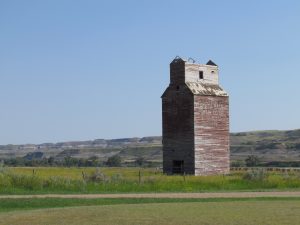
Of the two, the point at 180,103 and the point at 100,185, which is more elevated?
the point at 180,103

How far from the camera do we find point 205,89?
5806 centimetres

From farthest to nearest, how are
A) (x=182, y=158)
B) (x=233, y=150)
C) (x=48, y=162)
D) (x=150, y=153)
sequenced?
(x=150, y=153), (x=233, y=150), (x=48, y=162), (x=182, y=158)

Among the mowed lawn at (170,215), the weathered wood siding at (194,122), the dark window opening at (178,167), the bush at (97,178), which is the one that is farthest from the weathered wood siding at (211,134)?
the mowed lawn at (170,215)

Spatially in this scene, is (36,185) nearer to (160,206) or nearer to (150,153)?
(160,206)

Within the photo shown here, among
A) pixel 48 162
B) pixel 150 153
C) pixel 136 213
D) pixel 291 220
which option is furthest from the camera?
pixel 150 153

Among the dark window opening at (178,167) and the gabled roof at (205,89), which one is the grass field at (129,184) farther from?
the gabled roof at (205,89)

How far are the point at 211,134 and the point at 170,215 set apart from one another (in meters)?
33.9

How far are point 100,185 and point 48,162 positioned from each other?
7076 centimetres

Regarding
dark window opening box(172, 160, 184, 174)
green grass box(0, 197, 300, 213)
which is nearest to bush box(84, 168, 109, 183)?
green grass box(0, 197, 300, 213)

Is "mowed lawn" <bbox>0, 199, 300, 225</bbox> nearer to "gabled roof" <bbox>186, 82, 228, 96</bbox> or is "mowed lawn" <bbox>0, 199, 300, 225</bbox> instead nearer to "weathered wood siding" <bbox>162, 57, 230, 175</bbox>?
"weathered wood siding" <bbox>162, 57, 230, 175</bbox>

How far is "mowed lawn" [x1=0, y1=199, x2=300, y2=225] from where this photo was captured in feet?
71.1

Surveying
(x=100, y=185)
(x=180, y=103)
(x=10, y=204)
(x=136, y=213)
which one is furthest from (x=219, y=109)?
(x=136, y=213)

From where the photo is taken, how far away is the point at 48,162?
111375 mm

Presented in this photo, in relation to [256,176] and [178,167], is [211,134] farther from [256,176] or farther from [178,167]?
[256,176]
